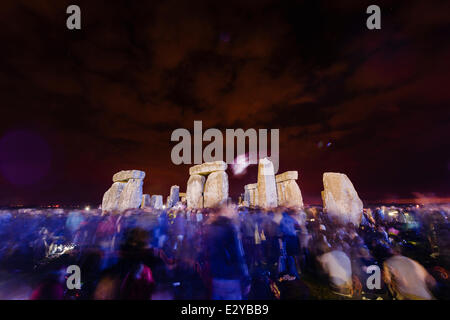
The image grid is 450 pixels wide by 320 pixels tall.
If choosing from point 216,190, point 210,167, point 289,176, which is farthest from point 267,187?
point 210,167

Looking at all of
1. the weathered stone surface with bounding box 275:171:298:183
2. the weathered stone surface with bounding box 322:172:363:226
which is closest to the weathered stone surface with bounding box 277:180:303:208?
the weathered stone surface with bounding box 275:171:298:183

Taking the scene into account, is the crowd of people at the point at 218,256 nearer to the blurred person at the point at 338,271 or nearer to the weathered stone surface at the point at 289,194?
the blurred person at the point at 338,271

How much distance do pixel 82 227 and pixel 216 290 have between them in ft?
18.2

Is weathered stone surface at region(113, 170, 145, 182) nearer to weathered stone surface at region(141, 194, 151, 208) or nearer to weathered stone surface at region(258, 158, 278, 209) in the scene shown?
weathered stone surface at region(258, 158, 278, 209)

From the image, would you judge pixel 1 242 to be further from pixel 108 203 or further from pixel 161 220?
pixel 161 220

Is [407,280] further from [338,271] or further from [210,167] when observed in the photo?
[210,167]

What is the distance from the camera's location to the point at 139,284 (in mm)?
3596

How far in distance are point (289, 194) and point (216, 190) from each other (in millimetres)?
4120

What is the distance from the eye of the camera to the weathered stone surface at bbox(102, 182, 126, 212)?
7.21 m

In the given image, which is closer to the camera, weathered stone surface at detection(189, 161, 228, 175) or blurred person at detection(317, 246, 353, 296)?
blurred person at detection(317, 246, 353, 296)

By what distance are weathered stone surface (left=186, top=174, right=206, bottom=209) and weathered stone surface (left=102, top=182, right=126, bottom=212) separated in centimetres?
313

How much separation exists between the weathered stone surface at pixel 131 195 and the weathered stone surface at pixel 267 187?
523cm

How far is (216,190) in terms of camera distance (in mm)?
6465
